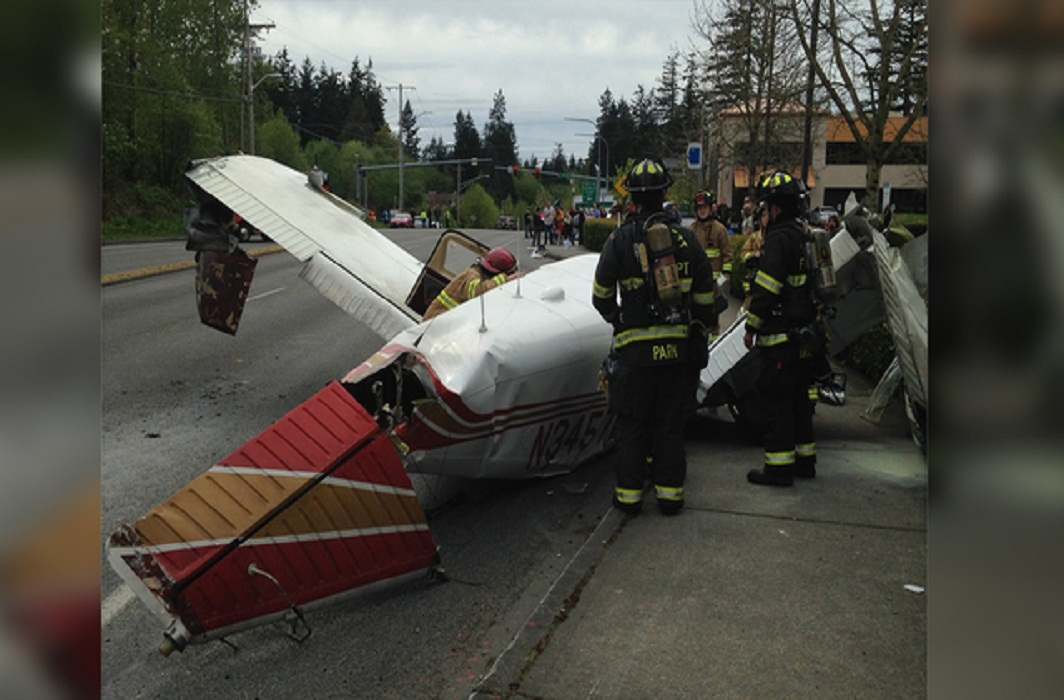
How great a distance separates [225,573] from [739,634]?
2.02 m

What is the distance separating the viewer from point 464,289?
21.3ft

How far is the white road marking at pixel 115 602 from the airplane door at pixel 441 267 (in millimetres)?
3719

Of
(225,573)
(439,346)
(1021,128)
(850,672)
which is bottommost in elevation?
(850,672)

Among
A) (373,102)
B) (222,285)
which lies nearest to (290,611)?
(222,285)

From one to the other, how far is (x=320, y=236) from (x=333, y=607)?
4.46 meters

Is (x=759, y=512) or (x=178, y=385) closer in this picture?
(x=759, y=512)

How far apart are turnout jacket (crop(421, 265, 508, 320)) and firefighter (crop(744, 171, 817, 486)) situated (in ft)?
5.76

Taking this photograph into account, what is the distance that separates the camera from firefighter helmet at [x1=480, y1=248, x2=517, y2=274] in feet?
21.9

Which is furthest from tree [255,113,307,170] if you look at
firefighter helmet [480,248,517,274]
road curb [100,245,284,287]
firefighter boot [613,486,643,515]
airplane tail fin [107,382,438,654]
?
airplane tail fin [107,382,438,654]

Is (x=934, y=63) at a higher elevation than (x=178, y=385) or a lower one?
higher

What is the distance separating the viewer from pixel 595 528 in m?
5.29

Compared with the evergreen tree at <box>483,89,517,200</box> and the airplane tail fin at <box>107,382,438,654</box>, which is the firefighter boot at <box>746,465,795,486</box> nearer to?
the airplane tail fin at <box>107,382,438,654</box>

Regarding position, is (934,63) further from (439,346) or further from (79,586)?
(439,346)

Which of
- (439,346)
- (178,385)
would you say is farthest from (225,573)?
(178,385)
